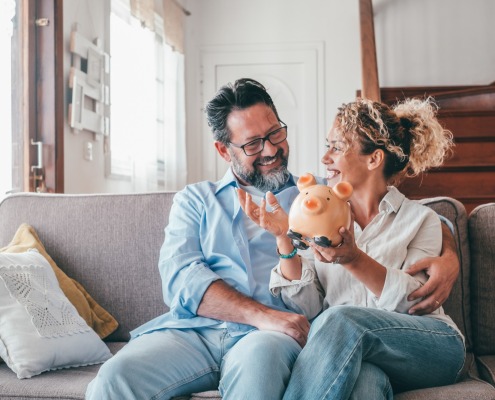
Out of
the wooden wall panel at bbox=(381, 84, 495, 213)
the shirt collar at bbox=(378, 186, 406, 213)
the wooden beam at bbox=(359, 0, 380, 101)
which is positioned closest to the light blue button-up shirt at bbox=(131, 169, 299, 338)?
the shirt collar at bbox=(378, 186, 406, 213)

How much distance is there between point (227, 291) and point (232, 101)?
597 millimetres

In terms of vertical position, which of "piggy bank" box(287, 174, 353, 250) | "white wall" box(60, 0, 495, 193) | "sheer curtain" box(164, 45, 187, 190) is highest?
"white wall" box(60, 0, 495, 193)

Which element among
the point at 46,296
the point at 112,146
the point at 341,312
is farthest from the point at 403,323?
the point at 112,146

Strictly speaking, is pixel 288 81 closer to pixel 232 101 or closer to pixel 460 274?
pixel 232 101

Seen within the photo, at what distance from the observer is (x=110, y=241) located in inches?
86.6

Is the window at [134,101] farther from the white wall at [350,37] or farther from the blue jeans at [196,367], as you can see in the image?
the blue jeans at [196,367]

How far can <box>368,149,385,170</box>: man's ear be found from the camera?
5.77 ft

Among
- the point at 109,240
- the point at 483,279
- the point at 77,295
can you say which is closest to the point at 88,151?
the point at 109,240

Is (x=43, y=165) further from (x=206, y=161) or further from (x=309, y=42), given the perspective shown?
(x=309, y=42)

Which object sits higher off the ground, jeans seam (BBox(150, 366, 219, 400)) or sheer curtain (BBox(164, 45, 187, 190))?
sheer curtain (BBox(164, 45, 187, 190))

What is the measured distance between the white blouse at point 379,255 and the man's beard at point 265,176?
0.28 m

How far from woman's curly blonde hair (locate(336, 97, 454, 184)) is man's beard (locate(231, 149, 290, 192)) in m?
0.26

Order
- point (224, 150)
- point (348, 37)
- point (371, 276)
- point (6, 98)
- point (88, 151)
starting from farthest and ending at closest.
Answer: point (348, 37) < point (88, 151) < point (6, 98) < point (224, 150) < point (371, 276)

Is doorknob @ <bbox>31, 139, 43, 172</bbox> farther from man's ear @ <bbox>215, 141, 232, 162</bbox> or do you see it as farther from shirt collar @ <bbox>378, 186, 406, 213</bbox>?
shirt collar @ <bbox>378, 186, 406, 213</bbox>
